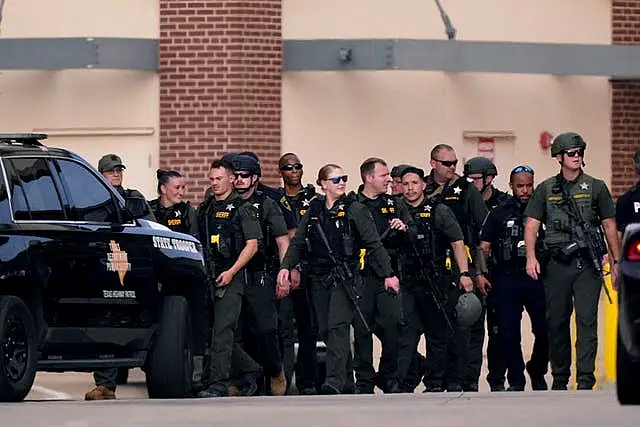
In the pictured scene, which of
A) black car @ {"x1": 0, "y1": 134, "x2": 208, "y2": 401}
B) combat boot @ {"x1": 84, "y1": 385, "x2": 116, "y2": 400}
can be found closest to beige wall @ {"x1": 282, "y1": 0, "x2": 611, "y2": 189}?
combat boot @ {"x1": 84, "y1": 385, "x2": 116, "y2": 400}

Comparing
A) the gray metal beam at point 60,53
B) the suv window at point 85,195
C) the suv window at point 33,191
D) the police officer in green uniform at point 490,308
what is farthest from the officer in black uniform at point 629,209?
the gray metal beam at point 60,53

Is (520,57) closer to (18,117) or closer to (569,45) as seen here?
(569,45)

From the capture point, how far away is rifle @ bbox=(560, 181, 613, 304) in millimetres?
16719

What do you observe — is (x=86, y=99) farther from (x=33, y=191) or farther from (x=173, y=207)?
(x=33, y=191)

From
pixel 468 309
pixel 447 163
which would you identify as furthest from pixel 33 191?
pixel 447 163

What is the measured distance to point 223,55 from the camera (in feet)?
79.8

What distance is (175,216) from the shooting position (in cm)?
1747

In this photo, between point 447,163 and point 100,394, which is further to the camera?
point 447,163

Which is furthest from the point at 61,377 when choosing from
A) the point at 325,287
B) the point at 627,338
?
the point at 627,338

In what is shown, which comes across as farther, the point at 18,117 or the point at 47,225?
the point at 18,117

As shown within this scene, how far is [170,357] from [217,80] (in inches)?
412

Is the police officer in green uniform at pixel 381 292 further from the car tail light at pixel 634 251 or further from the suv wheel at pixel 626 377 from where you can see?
the car tail light at pixel 634 251

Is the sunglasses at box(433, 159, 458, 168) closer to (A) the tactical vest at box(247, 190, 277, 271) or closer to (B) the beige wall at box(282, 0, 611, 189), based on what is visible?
(A) the tactical vest at box(247, 190, 277, 271)

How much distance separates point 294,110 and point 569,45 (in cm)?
343
